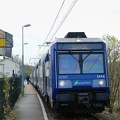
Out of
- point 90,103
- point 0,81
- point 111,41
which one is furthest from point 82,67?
point 111,41

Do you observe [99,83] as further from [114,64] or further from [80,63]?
[114,64]

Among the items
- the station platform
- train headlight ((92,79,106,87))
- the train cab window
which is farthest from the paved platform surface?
train headlight ((92,79,106,87))

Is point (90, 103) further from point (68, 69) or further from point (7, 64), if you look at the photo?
point (7, 64)

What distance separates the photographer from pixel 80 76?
14.6 metres

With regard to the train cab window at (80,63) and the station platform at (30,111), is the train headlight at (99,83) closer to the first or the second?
the train cab window at (80,63)

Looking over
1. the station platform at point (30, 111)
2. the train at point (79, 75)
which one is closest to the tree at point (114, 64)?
the station platform at point (30, 111)

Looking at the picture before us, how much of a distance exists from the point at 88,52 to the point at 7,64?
125 ft

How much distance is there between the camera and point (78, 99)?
14.4 meters

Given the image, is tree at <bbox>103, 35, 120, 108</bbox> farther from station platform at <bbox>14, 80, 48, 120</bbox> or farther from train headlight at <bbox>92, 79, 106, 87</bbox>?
train headlight at <bbox>92, 79, 106, 87</bbox>

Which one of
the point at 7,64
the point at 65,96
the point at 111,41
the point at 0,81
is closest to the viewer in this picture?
the point at 0,81

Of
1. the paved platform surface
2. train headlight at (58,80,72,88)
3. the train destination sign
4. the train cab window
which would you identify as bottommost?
the paved platform surface

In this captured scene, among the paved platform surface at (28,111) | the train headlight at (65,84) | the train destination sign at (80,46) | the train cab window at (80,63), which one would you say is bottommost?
the paved platform surface at (28,111)

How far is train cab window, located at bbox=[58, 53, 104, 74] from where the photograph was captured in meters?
14.7

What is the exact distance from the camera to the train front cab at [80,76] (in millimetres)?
14469
